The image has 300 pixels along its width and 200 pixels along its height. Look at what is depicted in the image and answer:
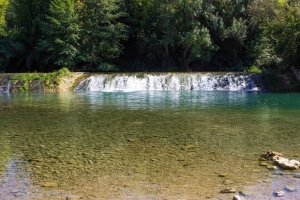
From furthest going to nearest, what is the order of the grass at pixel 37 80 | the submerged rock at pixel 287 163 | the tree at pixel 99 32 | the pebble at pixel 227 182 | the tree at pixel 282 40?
the tree at pixel 99 32 → the grass at pixel 37 80 → the tree at pixel 282 40 → the submerged rock at pixel 287 163 → the pebble at pixel 227 182

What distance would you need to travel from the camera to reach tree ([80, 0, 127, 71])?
135 feet

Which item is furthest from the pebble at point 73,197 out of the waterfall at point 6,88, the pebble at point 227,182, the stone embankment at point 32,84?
the waterfall at point 6,88

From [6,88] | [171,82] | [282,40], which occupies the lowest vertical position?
[6,88]

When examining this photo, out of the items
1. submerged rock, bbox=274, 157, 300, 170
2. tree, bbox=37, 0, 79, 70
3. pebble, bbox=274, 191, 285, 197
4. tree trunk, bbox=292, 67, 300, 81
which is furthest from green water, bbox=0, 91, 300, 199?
tree, bbox=37, 0, 79, 70

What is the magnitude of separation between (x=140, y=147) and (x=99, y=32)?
→ 30.5 m

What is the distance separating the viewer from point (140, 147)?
12.1m

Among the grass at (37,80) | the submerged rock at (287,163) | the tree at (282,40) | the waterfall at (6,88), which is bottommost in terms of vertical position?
the submerged rock at (287,163)

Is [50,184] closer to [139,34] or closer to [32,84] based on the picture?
[32,84]

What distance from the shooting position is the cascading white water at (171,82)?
3353cm

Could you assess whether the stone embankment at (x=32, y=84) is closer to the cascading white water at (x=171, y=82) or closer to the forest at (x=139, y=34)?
the cascading white water at (x=171, y=82)

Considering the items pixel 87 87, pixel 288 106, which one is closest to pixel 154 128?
pixel 288 106

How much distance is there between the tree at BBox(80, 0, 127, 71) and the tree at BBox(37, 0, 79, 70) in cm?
101

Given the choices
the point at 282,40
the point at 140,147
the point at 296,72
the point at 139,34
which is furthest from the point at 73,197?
A: the point at 139,34

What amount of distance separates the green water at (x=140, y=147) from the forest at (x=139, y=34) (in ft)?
63.4
